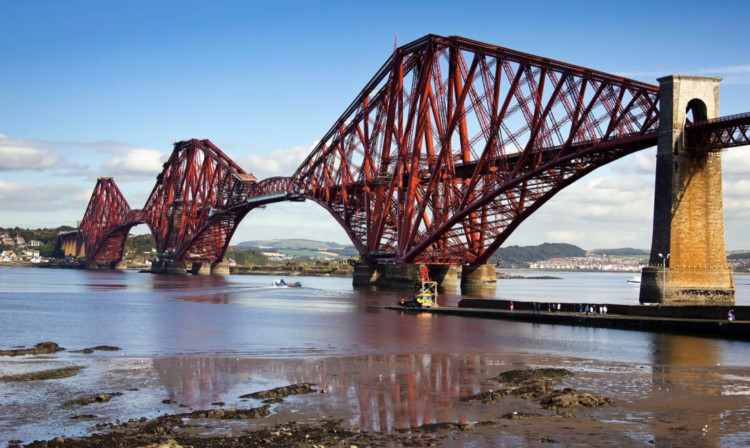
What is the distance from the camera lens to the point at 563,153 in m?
62.2

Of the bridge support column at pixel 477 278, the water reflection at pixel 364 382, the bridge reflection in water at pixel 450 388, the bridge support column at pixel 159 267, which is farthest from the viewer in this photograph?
the bridge support column at pixel 159 267

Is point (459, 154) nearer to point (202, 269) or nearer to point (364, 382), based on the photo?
point (364, 382)

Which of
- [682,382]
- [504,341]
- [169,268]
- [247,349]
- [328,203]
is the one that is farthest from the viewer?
[169,268]

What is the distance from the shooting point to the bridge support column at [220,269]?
545 feet

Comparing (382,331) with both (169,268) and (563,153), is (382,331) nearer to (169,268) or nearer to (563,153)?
(563,153)

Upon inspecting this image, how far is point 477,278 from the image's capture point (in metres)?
86.8

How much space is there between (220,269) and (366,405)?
490ft

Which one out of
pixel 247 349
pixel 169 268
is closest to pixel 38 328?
pixel 247 349

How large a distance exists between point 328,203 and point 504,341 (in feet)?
245

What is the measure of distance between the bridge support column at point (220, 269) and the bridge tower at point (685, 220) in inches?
5026

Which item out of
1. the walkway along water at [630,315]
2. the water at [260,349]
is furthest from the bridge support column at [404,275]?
the walkway along water at [630,315]

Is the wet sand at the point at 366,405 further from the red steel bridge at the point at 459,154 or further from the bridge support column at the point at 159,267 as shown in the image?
the bridge support column at the point at 159,267

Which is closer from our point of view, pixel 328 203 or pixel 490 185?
pixel 490 185

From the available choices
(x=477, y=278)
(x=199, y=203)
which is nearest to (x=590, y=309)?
(x=477, y=278)
